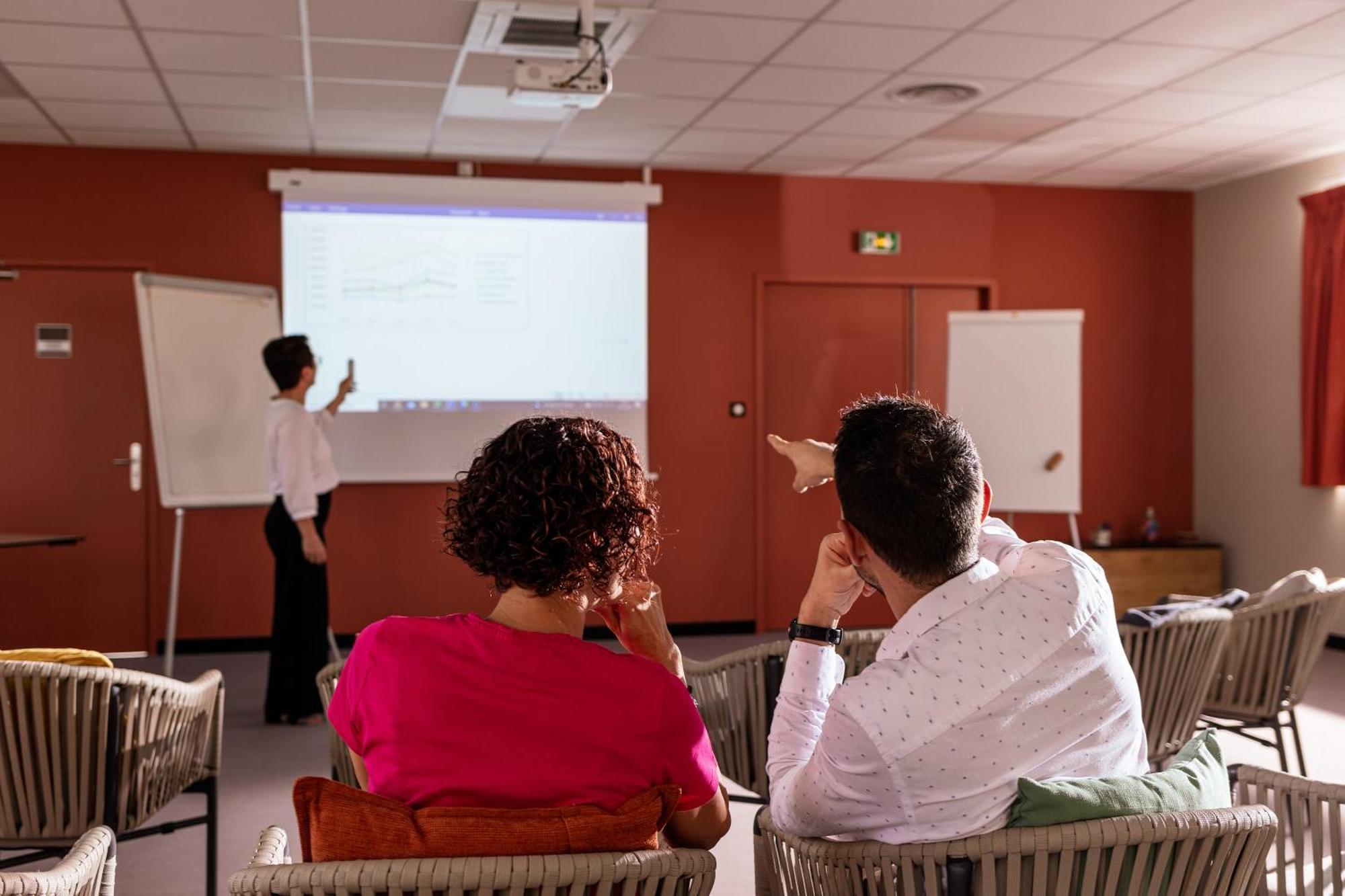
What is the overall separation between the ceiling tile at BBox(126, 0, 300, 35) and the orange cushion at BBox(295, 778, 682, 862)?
351cm

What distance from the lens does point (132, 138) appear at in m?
6.01

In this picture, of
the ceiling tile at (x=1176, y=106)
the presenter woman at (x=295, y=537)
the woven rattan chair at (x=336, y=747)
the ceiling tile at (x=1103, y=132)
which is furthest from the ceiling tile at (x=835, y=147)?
the woven rattan chair at (x=336, y=747)

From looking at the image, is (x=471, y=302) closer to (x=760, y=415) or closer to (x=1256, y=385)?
(x=760, y=415)

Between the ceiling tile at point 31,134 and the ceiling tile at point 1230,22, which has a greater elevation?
the ceiling tile at point 1230,22

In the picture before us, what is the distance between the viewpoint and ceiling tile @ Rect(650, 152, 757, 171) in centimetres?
647

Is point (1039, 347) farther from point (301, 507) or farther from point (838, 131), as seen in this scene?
point (301, 507)

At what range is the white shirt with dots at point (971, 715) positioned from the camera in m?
1.27

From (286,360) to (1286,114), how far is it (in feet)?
15.6

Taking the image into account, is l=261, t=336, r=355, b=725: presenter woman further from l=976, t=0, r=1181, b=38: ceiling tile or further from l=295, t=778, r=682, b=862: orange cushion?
l=295, t=778, r=682, b=862: orange cushion

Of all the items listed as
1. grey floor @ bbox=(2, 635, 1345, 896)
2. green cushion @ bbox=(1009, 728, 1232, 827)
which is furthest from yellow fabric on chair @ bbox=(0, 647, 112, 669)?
green cushion @ bbox=(1009, 728, 1232, 827)

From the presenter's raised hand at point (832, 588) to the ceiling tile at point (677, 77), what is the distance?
3.62 m

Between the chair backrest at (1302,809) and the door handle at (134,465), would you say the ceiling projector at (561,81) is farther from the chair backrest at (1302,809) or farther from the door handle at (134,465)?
the chair backrest at (1302,809)

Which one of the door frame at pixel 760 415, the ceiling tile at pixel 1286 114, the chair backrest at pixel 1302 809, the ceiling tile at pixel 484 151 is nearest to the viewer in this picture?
the chair backrest at pixel 1302 809

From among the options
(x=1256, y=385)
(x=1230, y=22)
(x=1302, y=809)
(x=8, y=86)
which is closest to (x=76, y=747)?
(x=1302, y=809)
